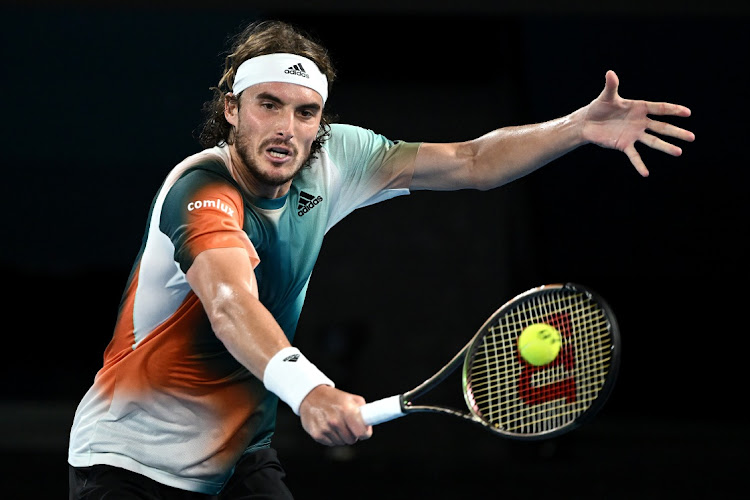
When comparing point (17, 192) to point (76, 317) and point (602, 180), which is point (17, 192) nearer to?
point (76, 317)

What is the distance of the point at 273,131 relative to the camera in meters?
3.07

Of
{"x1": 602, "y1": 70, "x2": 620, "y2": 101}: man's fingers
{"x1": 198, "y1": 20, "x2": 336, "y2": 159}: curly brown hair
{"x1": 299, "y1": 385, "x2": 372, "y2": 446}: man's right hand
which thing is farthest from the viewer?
{"x1": 198, "y1": 20, "x2": 336, "y2": 159}: curly brown hair

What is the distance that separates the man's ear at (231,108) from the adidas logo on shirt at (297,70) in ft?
0.63

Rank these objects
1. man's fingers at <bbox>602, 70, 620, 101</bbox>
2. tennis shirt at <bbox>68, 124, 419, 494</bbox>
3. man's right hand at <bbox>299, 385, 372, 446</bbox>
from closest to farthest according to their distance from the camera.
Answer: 1. man's right hand at <bbox>299, 385, 372, 446</bbox>
2. tennis shirt at <bbox>68, 124, 419, 494</bbox>
3. man's fingers at <bbox>602, 70, 620, 101</bbox>

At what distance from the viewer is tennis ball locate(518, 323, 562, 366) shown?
282cm

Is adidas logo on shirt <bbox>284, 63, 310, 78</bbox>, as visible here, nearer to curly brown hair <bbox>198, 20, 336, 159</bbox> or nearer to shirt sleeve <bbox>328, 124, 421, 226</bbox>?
curly brown hair <bbox>198, 20, 336, 159</bbox>

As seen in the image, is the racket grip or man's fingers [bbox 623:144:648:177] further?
man's fingers [bbox 623:144:648:177]

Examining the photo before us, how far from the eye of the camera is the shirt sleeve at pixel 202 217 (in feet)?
8.77

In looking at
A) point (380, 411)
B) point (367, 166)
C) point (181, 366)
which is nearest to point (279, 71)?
point (367, 166)

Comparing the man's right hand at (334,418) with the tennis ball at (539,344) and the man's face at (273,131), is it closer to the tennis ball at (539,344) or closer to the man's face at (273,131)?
the tennis ball at (539,344)

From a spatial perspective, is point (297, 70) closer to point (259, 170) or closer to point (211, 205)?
point (259, 170)

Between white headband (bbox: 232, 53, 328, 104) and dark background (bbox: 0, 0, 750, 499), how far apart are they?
12.1 ft

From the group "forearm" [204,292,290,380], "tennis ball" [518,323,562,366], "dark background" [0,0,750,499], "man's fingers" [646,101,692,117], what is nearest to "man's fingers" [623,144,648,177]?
"man's fingers" [646,101,692,117]

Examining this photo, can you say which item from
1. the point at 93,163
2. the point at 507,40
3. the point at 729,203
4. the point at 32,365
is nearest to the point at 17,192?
the point at 93,163
